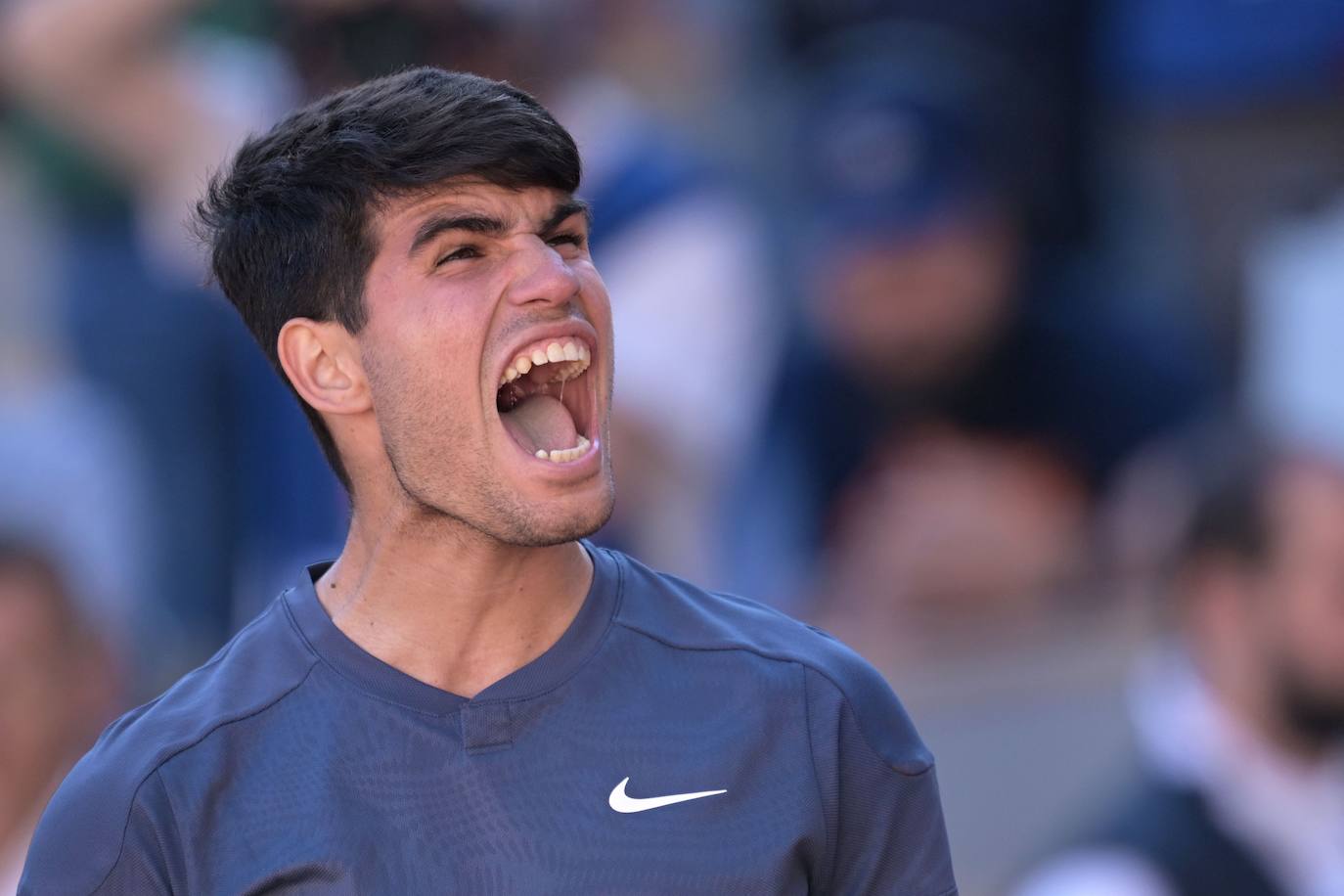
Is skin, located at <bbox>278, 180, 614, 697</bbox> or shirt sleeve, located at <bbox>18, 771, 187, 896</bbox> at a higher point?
skin, located at <bbox>278, 180, 614, 697</bbox>

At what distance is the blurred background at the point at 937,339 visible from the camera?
5.19 metres

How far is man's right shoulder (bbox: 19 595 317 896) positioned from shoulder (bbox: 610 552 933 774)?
41 centimetres

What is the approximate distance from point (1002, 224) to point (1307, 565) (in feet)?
4.25

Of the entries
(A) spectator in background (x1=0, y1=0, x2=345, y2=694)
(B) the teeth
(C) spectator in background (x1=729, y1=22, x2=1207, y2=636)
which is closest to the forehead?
(B) the teeth

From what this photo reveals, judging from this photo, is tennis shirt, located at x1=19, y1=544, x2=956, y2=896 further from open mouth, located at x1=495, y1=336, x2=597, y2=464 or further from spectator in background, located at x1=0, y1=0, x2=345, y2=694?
spectator in background, located at x1=0, y1=0, x2=345, y2=694

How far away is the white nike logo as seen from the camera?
2.00 meters

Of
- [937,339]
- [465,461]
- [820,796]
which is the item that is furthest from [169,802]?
[937,339]

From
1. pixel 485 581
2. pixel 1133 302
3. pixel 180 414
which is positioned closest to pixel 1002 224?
pixel 1133 302

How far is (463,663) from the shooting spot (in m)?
2.11

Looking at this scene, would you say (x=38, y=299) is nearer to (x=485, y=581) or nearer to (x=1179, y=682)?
(x=1179, y=682)

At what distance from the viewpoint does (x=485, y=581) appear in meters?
2.14

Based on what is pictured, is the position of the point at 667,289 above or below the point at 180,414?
above

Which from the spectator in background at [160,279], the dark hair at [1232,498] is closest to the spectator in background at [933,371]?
the dark hair at [1232,498]

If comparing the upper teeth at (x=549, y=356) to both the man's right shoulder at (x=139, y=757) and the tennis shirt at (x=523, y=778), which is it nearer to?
the tennis shirt at (x=523, y=778)
